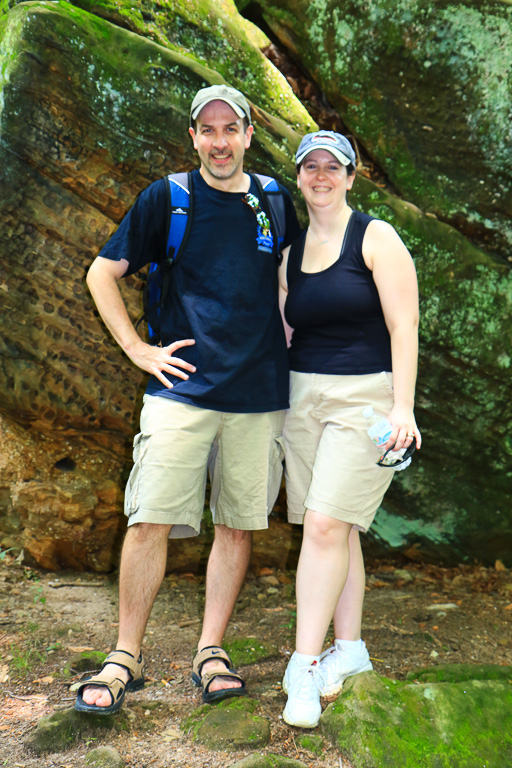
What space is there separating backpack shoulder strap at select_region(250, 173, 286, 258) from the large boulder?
6.11 feet

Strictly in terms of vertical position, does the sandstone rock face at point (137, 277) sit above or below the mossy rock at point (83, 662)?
above

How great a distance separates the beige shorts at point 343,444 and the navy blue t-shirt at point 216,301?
218 millimetres

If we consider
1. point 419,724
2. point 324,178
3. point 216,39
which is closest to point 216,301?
point 324,178

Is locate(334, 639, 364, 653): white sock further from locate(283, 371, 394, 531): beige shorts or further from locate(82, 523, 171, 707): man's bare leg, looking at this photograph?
locate(82, 523, 171, 707): man's bare leg

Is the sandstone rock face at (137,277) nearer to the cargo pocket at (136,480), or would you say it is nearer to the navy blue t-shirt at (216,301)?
the navy blue t-shirt at (216,301)

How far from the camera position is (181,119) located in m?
4.75

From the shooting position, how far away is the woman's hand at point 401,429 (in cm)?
337

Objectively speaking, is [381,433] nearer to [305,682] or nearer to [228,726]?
[305,682]

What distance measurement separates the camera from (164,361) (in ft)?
11.9

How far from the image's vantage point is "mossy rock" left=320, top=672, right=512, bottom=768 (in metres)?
3.19

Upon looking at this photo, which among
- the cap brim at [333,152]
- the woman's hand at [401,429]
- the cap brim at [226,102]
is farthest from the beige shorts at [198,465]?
the cap brim at [226,102]

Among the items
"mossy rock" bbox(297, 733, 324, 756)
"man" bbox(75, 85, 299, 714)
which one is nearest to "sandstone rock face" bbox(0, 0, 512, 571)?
"man" bbox(75, 85, 299, 714)

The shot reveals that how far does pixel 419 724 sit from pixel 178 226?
9.23ft

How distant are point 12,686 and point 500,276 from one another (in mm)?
4380
